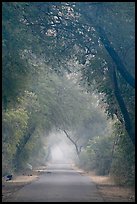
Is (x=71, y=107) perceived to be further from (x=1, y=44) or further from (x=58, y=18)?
(x=1, y=44)

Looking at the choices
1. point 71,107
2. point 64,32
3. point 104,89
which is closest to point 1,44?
point 64,32

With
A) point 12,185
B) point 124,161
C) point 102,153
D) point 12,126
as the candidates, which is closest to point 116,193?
point 124,161

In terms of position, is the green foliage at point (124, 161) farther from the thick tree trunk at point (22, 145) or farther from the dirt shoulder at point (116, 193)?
the thick tree trunk at point (22, 145)

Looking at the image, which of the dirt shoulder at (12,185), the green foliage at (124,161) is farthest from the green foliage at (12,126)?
the green foliage at (124,161)

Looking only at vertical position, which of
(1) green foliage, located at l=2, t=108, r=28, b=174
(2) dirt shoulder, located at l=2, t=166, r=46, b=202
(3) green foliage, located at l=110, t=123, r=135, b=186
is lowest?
(2) dirt shoulder, located at l=2, t=166, r=46, b=202

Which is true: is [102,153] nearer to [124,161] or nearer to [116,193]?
[124,161]

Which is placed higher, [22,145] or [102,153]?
[22,145]

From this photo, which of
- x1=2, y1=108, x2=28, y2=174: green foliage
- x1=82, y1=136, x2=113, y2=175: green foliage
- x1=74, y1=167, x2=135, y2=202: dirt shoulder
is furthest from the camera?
x1=82, y1=136, x2=113, y2=175: green foliage

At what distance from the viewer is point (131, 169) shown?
2969cm

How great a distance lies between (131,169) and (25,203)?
12683 millimetres

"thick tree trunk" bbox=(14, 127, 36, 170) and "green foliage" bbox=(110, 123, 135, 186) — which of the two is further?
"thick tree trunk" bbox=(14, 127, 36, 170)

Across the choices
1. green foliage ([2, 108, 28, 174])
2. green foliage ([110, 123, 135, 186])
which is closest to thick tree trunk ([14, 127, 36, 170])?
green foliage ([2, 108, 28, 174])

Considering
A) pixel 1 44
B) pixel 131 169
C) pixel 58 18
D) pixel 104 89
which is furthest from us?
pixel 131 169

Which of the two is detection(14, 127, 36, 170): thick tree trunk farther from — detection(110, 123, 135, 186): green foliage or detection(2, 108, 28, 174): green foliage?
detection(110, 123, 135, 186): green foliage
